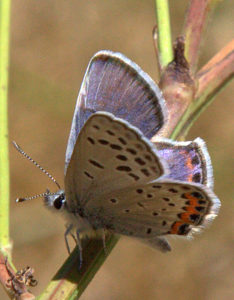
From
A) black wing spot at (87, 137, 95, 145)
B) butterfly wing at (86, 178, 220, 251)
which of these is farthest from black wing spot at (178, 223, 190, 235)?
black wing spot at (87, 137, 95, 145)

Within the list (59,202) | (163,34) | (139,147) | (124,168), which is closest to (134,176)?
(124,168)

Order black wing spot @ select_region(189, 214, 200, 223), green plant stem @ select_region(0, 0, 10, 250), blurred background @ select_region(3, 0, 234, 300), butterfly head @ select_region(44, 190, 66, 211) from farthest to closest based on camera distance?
blurred background @ select_region(3, 0, 234, 300)
butterfly head @ select_region(44, 190, 66, 211)
black wing spot @ select_region(189, 214, 200, 223)
green plant stem @ select_region(0, 0, 10, 250)

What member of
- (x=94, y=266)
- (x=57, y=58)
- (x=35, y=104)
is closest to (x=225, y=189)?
(x=35, y=104)

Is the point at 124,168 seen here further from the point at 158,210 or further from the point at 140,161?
the point at 158,210

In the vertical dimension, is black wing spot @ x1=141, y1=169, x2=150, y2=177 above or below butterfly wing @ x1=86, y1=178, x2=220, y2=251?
above

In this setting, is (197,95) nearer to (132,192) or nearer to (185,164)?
(185,164)

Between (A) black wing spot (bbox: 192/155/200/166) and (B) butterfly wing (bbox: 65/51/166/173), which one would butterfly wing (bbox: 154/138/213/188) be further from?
(B) butterfly wing (bbox: 65/51/166/173)

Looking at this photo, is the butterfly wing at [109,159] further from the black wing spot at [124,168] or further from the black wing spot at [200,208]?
the black wing spot at [200,208]

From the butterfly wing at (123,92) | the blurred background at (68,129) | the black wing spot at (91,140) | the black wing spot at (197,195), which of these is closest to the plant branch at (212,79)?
the butterfly wing at (123,92)
